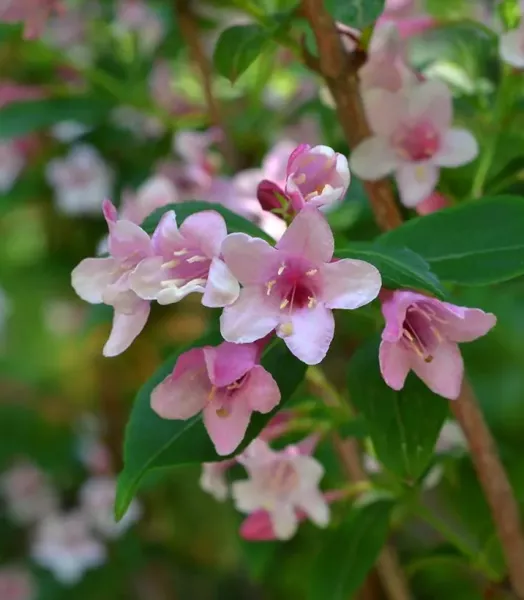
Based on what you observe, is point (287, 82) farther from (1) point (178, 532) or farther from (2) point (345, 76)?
(1) point (178, 532)

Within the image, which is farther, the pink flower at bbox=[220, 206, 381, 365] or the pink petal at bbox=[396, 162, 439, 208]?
the pink petal at bbox=[396, 162, 439, 208]

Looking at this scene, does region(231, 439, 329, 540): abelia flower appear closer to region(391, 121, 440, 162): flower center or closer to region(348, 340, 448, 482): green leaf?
region(348, 340, 448, 482): green leaf

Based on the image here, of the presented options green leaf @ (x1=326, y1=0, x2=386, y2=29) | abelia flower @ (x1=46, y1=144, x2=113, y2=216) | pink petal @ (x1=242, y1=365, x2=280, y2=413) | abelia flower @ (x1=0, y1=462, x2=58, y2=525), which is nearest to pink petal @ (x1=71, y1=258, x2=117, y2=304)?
pink petal @ (x1=242, y1=365, x2=280, y2=413)

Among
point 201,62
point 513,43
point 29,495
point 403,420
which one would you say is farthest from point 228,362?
point 29,495

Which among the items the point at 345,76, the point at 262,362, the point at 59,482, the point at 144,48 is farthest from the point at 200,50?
the point at 59,482

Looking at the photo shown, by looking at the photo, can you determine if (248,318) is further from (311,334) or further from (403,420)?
(403,420)

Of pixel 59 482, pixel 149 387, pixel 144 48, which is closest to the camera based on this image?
pixel 149 387
